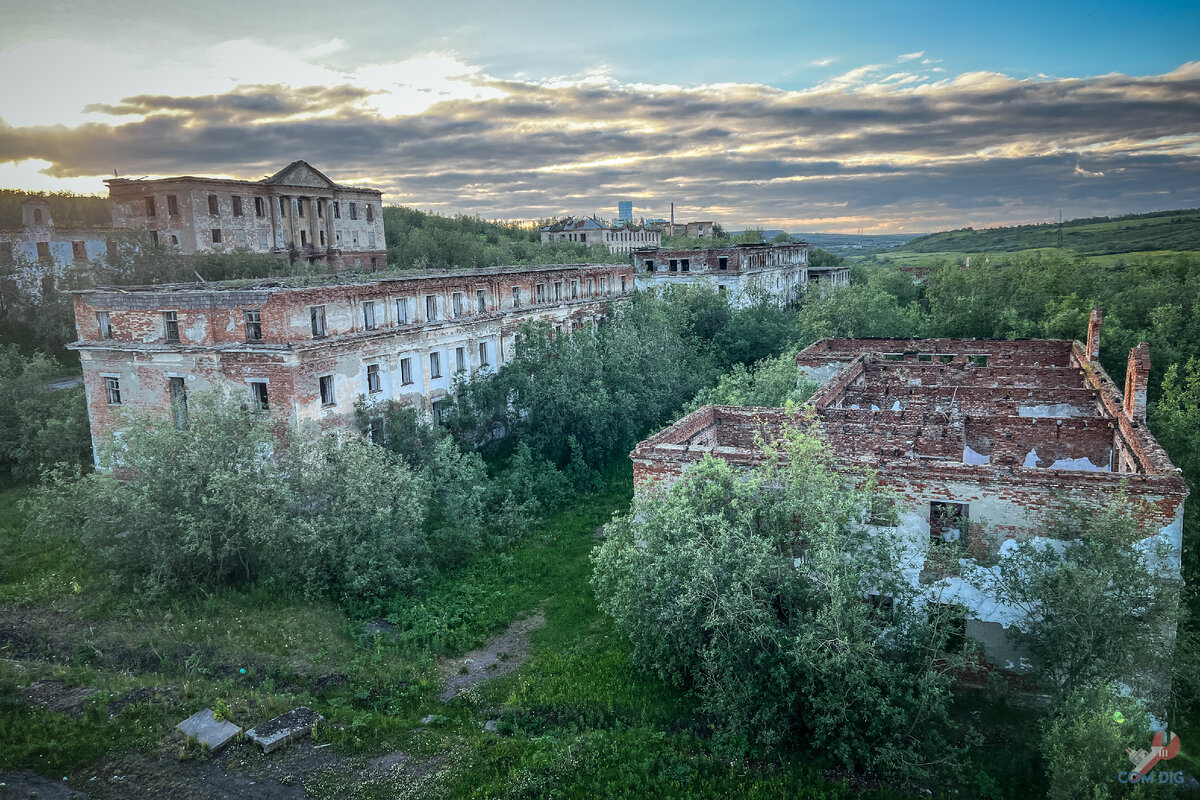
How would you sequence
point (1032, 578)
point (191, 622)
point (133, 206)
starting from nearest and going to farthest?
point (1032, 578)
point (191, 622)
point (133, 206)

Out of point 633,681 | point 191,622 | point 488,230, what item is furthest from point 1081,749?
point 488,230

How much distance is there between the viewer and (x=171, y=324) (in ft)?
72.9

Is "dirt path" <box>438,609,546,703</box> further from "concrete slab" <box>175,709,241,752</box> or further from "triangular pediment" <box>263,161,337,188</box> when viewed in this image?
"triangular pediment" <box>263,161,337,188</box>

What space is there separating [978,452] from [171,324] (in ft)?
77.2

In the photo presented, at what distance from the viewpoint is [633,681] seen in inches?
542

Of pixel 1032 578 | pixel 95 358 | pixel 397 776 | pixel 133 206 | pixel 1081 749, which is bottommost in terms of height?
pixel 397 776

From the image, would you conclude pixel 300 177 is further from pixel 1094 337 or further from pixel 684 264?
pixel 1094 337

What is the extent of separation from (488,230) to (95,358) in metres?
59.5

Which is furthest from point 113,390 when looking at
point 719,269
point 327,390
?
point 719,269

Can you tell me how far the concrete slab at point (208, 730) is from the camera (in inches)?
460

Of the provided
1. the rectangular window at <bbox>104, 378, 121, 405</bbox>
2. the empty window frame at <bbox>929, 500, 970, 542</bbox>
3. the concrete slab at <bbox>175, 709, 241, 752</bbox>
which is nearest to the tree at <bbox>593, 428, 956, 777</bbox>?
the empty window frame at <bbox>929, 500, 970, 542</bbox>

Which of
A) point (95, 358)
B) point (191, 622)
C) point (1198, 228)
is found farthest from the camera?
point (1198, 228)

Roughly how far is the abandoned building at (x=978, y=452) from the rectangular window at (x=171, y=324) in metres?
16.2

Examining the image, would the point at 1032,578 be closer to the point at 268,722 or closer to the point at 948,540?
the point at 948,540
